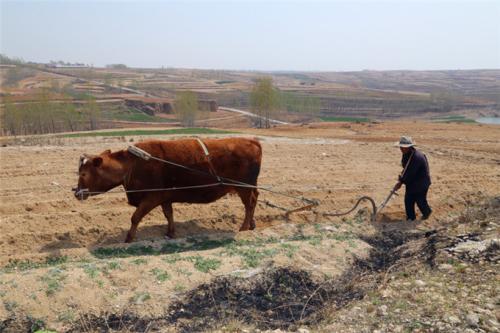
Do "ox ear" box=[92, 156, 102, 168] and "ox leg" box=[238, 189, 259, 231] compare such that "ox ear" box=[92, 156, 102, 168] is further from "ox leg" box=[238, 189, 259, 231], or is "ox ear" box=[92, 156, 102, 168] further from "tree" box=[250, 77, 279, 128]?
"tree" box=[250, 77, 279, 128]

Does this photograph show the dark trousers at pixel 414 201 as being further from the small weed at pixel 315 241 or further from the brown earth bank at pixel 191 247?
the small weed at pixel 315 241

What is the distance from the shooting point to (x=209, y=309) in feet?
21.3

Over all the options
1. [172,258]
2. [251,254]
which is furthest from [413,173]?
[172,258]

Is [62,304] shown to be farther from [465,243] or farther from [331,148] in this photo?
[331,148]

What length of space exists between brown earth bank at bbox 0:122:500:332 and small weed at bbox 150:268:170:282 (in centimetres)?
2

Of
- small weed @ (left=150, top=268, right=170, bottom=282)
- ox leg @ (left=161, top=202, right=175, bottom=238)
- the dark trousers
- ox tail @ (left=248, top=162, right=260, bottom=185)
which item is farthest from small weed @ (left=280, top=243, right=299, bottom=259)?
the dark trousers

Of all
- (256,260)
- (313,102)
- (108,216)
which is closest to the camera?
(256,260)

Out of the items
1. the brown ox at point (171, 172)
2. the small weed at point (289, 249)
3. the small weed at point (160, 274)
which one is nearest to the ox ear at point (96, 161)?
the brown ox at point (171, 172)

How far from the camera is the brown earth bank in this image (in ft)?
20.8

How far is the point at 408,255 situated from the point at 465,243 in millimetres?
912

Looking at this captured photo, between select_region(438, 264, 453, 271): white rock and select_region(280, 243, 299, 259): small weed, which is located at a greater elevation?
select_region(438, 264, 453, 271): white rock

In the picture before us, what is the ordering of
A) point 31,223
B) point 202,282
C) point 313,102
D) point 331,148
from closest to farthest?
point 202,282, point 31,223, point 331,148, point 313,102

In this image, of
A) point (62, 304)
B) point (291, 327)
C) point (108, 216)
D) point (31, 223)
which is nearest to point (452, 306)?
point (291, 327)

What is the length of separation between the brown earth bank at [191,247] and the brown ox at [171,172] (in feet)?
2.35
